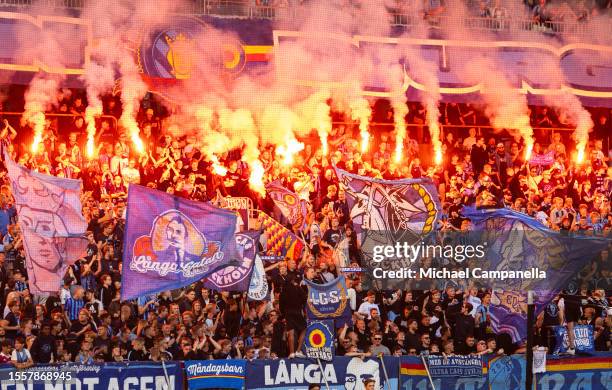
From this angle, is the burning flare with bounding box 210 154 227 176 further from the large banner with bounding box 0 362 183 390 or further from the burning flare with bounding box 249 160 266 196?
the large banner with bounding box 0 362 183 390

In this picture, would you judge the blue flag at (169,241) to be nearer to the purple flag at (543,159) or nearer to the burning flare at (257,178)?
the burning flare at (257,178)

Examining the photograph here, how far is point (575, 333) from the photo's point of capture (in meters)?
13.1

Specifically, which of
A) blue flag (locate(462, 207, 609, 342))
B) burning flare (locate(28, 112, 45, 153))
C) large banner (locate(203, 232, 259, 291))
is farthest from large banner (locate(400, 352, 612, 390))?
burning flare (locate(28, 112, 45, 153))

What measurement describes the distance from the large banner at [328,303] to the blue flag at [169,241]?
1076mm

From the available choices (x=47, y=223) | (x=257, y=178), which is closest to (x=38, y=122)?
(x=47, y=223)

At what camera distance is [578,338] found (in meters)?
13.1

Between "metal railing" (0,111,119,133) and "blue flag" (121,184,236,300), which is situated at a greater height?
"metal railing" (0,111,119,133)

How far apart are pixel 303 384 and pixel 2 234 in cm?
387

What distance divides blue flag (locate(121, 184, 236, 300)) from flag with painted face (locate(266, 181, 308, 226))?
0.95 meters

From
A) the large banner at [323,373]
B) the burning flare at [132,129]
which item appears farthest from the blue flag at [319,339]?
the burning flare at [132,129]

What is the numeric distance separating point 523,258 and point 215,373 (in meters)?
4.13

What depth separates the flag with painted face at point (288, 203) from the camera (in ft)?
44.9

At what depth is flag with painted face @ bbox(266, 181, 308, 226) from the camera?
44.9ft

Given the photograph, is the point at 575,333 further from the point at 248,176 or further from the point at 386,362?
the point at 248,176
